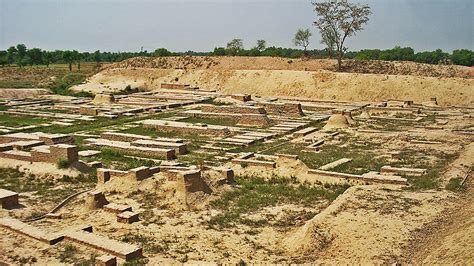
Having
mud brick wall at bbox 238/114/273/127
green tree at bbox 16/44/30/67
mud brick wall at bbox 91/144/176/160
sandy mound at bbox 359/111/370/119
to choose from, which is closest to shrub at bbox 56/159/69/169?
mud brick wall at bbox 91/144/176/160

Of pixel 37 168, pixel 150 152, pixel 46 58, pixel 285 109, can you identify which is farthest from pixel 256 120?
pixel 46 58

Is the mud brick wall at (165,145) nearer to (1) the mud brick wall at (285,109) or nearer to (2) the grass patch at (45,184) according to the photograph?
(2) the grass patch at (45,184)

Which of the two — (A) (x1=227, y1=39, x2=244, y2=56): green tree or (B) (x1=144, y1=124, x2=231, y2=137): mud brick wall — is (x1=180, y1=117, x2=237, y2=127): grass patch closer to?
(B) (x1=144, y1=124, x2=231, y2=137): mud brick wall

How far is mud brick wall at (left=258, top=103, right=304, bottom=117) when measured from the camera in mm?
28281

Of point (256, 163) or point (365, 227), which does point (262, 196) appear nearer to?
point (256, 163)

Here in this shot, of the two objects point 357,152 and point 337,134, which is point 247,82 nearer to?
point 337,134

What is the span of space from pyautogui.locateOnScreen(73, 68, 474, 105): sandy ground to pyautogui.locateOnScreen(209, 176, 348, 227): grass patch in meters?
22.3

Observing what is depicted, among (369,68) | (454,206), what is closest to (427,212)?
(454,206)

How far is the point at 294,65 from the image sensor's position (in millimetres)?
43188

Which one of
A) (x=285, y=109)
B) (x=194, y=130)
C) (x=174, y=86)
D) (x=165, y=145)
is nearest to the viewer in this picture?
(x=165, y=145)

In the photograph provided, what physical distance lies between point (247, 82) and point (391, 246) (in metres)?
32.0

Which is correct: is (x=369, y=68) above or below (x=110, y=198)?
above

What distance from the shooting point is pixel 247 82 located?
4012cm

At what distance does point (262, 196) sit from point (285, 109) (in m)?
16.6
